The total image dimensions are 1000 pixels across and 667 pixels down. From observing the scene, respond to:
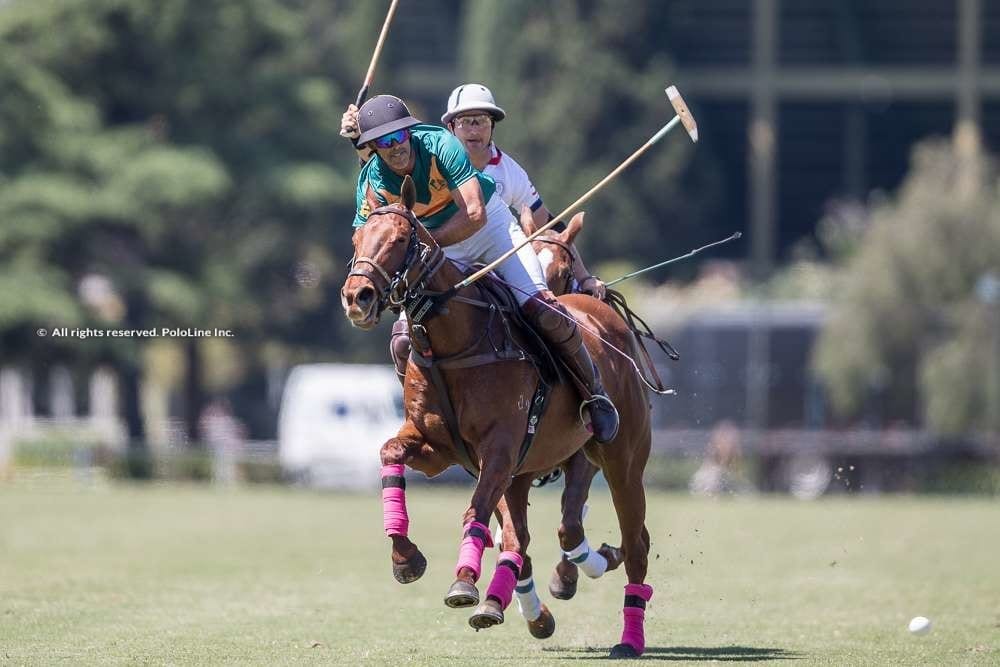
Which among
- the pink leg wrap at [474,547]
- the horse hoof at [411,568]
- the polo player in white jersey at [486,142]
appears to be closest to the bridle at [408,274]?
the pink leg wrap at [474,547]

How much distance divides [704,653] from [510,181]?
10.5ft

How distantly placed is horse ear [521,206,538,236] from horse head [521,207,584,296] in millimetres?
172

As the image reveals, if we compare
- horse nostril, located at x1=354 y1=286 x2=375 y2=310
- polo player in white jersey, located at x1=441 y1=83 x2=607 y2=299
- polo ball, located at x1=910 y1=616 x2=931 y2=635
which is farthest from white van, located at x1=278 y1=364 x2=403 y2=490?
horse nostril, located at x1=354 y1=286 x2=375 y2=310

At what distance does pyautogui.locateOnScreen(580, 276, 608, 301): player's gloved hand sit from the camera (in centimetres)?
1284

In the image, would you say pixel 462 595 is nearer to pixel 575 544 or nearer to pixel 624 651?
pixel 624 651

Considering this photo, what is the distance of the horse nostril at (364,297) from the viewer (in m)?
9.45

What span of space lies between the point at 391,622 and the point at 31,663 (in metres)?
3.47

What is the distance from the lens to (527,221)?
41.0 feet

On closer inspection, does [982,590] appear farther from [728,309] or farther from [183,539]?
[728,309]

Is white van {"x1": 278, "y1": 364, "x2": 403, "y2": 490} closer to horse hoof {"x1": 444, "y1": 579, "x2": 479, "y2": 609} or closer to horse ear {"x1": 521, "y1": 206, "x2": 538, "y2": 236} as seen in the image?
horse ear {"x1": 521, "y1": 206, "x2": 538, "y2": 236}

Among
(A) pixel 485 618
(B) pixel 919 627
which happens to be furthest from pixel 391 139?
(B) pixel 919 627

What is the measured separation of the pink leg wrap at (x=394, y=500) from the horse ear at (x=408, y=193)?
140cm

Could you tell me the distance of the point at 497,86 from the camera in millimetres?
51781

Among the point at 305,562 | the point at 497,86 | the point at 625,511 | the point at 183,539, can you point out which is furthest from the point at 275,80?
the point at 625,511
